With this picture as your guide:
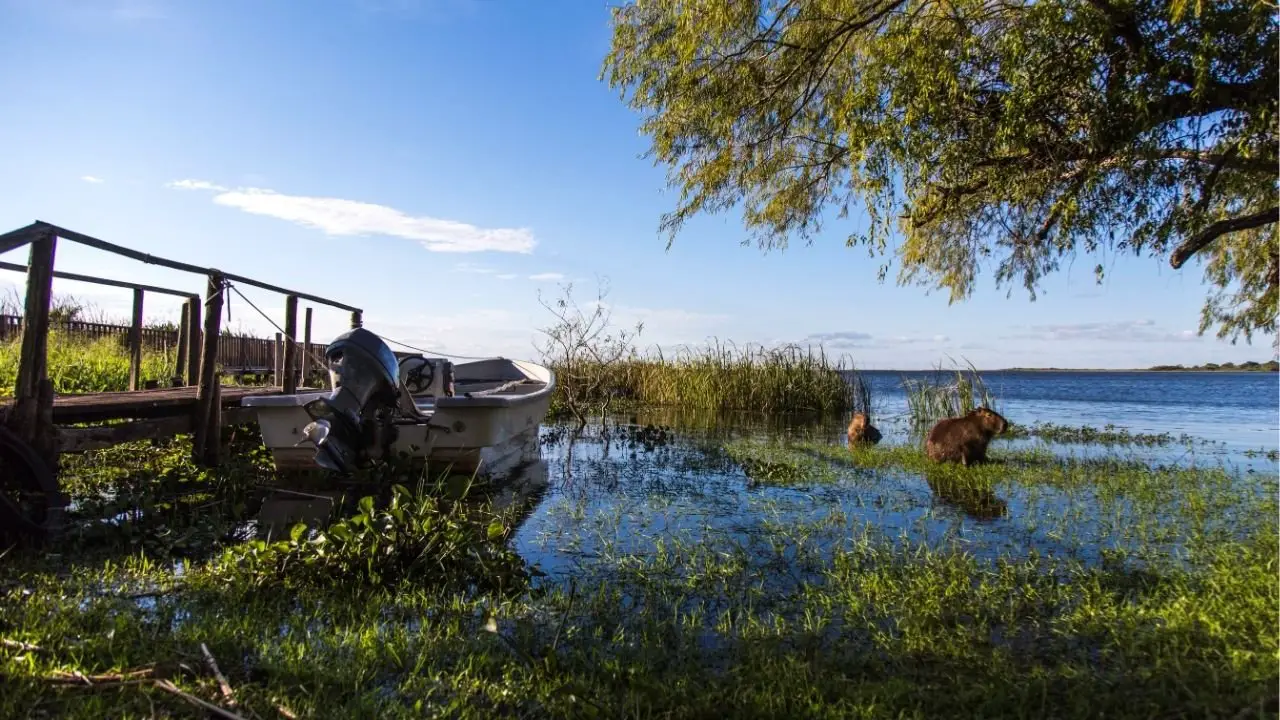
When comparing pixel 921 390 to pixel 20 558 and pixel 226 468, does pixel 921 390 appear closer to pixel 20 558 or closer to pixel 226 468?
pixel 226 468

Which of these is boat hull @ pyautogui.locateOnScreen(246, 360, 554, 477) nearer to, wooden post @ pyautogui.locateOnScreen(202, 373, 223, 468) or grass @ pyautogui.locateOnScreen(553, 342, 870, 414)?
wooden post @ pyautogui.locateOnScreen(202, 373, 223, 468)

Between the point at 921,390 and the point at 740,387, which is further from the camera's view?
the point at 740,387

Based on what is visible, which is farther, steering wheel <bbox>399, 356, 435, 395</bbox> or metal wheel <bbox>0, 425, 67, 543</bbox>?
steering wheel <bbox>399, 356, 435, 395</bbox>

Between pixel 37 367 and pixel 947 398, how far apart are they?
42.3 feet

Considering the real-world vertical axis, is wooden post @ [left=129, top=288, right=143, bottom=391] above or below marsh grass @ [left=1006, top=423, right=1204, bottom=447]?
above

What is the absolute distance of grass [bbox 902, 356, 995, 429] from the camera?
1252cm

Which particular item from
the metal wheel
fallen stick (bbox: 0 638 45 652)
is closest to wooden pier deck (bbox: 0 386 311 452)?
the metal wheel

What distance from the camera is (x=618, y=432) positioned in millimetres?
12352

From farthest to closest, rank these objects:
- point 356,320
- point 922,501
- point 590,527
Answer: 1. point 356,320
2. point 922,501
3. point 590,527

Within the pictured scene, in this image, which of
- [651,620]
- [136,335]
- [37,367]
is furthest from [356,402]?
[136,335]

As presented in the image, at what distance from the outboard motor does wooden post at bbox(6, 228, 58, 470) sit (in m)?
1.55

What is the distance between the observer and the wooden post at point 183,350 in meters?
9.31

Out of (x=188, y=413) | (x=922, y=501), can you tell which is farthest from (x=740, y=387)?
(x=188, y=413)

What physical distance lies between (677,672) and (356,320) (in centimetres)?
908
